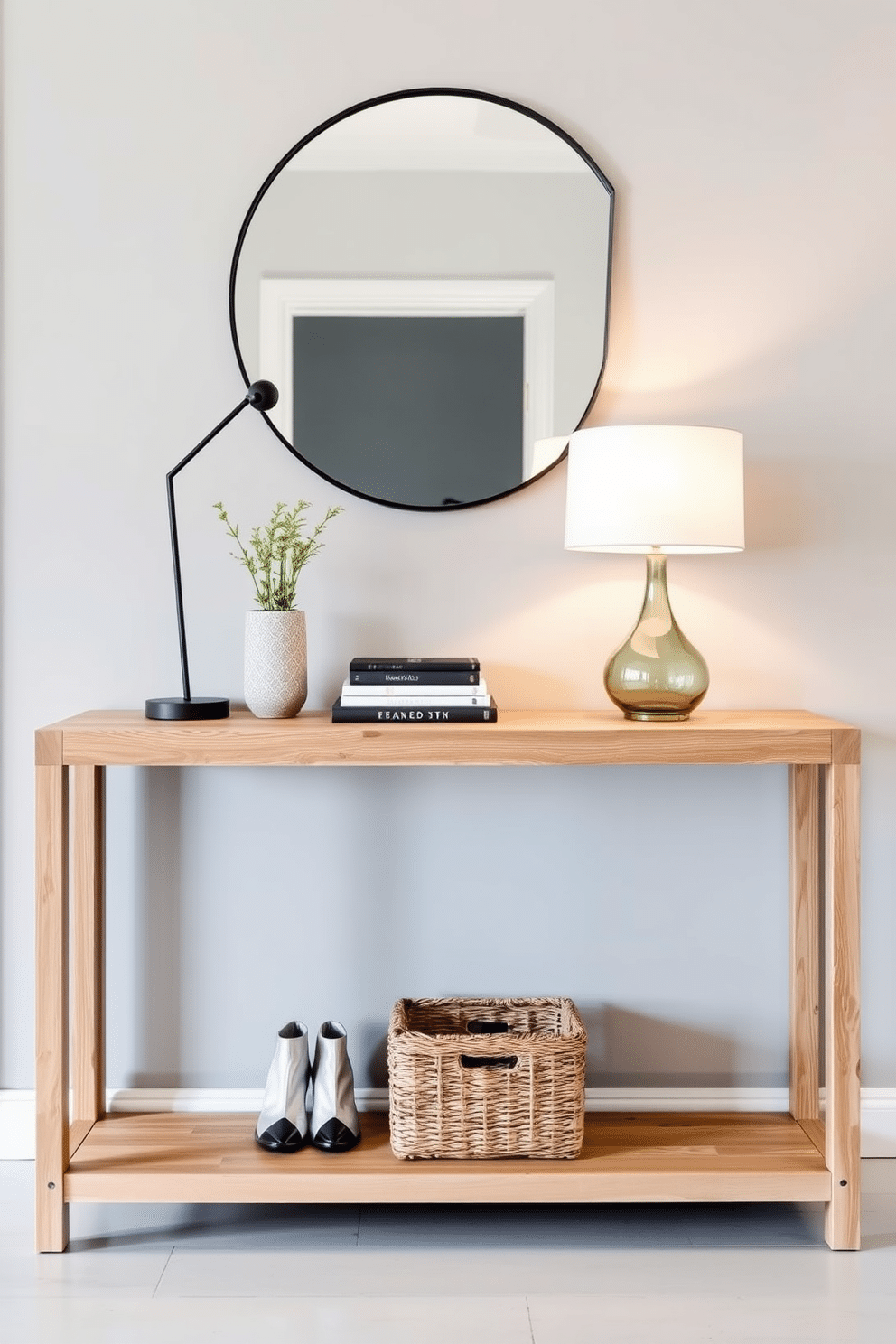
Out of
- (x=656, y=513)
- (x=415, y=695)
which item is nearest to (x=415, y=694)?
(x=415, y=695)

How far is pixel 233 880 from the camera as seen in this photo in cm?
218

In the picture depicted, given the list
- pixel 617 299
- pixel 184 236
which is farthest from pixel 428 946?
pixel 184 236

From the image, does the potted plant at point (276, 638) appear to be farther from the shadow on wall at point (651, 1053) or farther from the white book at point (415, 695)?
the shadow on wall at point (651, 1053)

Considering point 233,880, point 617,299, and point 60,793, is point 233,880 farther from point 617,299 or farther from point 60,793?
point 617,299

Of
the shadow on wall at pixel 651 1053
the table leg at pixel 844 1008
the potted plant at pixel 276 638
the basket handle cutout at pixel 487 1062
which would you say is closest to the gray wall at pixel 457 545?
the shadow on wall at pixel 651 1053

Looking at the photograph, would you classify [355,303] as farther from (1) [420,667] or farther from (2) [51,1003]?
(2) [51,1003]

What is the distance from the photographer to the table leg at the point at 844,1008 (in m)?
1.81

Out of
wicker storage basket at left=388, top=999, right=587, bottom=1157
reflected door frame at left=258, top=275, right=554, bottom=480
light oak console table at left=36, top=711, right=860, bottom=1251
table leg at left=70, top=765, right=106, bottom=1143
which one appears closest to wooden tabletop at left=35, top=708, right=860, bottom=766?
light oak console table at left=36, top=711, right=860, bottom=1251

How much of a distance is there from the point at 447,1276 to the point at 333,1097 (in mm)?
338

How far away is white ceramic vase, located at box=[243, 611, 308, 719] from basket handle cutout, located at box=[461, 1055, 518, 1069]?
65cm

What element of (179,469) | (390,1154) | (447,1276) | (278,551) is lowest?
(447,1276)

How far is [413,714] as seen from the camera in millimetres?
1887

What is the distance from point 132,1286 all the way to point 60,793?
0.74m

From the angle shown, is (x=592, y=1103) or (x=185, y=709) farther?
(x=592, y=1103)
